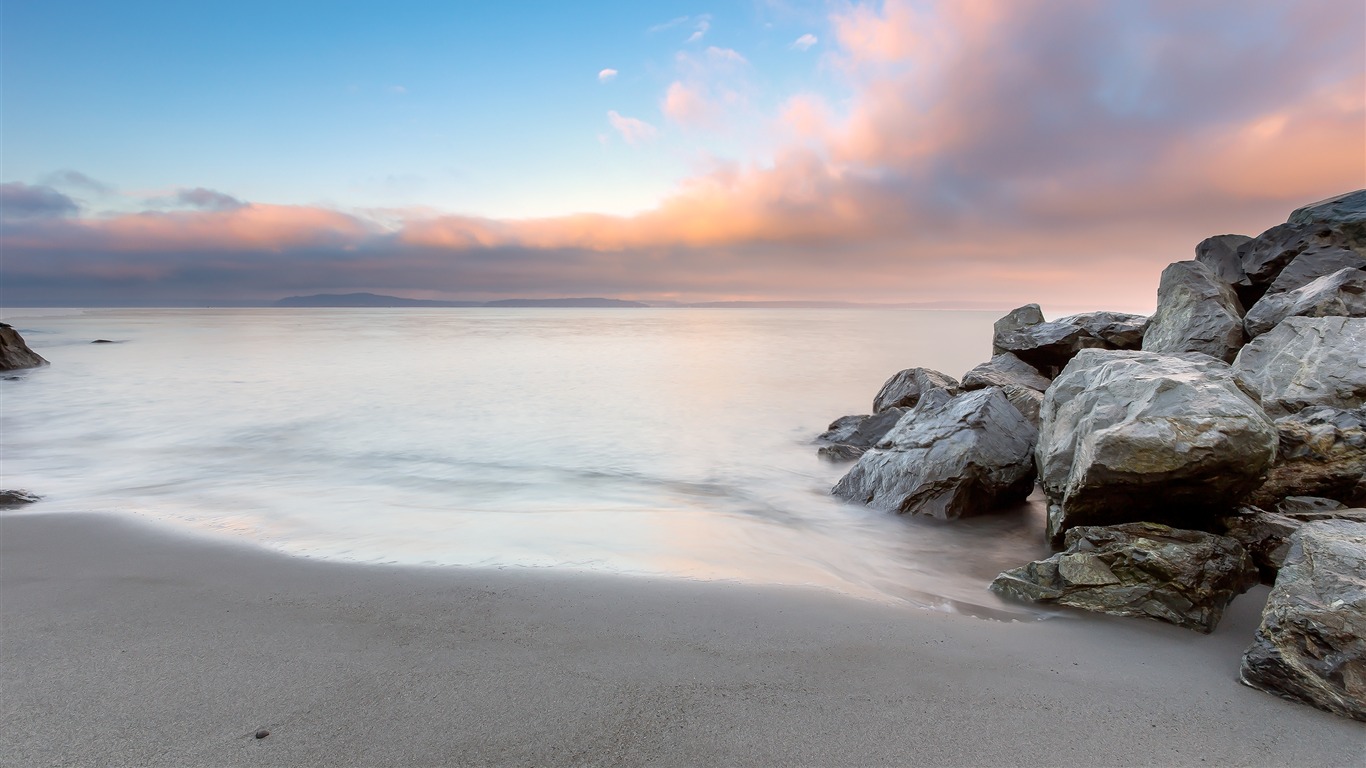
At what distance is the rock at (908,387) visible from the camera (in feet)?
29.1

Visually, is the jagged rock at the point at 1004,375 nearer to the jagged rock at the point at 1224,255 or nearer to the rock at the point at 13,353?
the jagged rock at the point at 1224,255

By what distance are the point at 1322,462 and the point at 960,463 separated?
216 cm

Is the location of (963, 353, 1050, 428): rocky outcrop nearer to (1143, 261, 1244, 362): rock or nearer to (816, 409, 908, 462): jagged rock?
(816, 409, 908, 462): jagged rock

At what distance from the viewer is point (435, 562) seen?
4305mm

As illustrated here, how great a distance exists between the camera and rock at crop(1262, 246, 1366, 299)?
6.96 m

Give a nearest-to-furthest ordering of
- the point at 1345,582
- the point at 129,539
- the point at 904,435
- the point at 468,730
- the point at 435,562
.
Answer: the point at 468,730 < the point at 1345,582 < the point at 435,562 < the point at 129,539 < the point at 904,435

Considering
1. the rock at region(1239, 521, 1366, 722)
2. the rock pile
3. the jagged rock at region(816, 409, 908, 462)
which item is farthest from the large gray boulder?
the rock at region(1239, 521, 1366, 722)

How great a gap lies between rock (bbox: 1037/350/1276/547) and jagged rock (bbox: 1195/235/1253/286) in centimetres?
493

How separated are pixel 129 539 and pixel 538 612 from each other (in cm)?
328

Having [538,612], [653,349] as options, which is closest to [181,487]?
[538,612]

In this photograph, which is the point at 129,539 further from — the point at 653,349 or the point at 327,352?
the point at 653,349

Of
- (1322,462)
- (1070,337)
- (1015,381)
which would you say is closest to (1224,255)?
(1070,337)

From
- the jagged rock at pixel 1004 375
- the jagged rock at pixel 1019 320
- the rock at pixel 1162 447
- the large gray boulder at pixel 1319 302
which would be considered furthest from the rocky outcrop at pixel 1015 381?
the large gray boulder at pixel 1319 302

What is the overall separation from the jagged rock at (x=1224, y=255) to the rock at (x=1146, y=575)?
5.99 m
